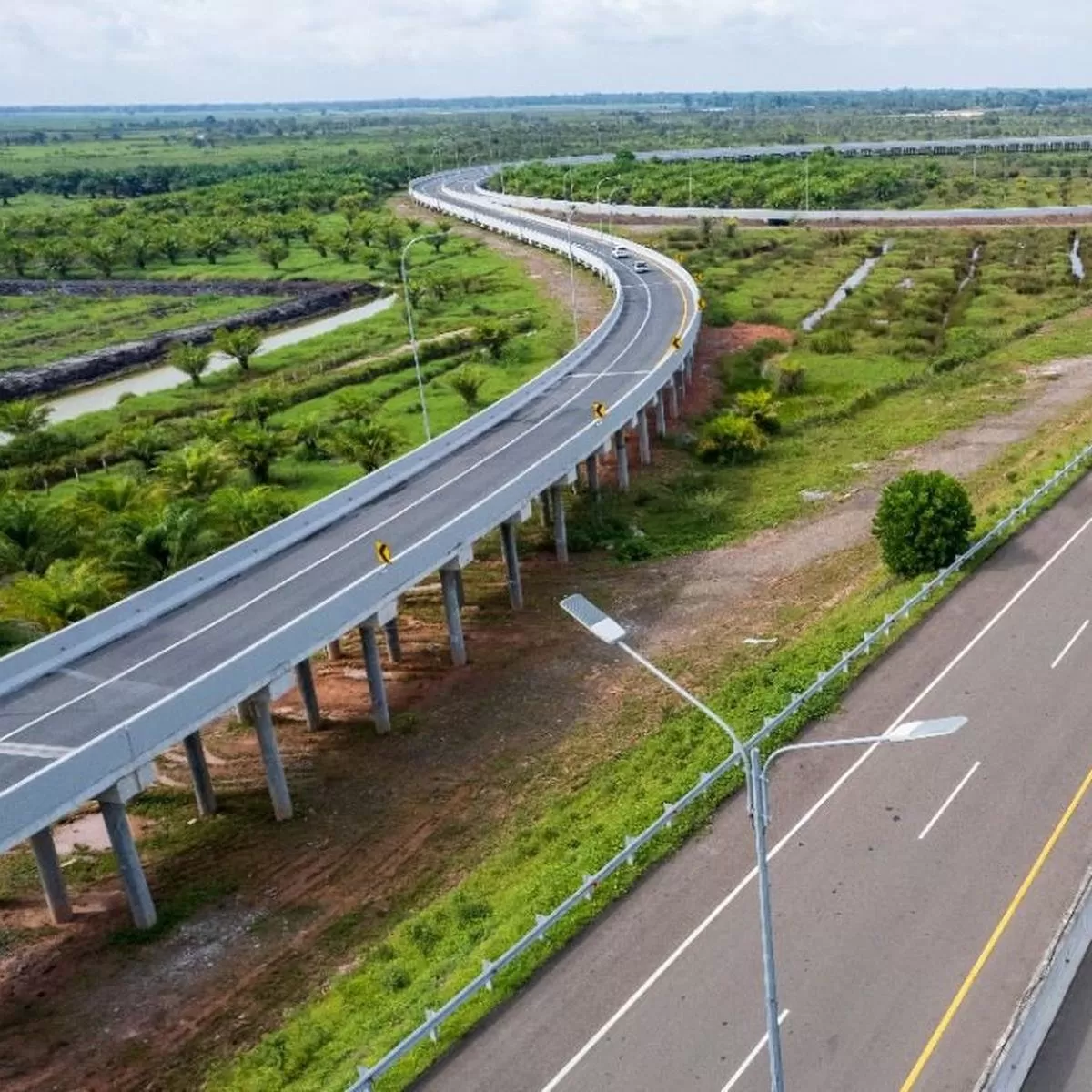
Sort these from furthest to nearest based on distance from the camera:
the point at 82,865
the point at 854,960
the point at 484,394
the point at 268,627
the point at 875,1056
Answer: the point at 484,394
the point at 268,627
the point at 82,865
the point at 854,960
the point at 875,1056

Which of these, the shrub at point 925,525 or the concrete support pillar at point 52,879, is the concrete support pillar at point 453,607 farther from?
Result: the shrub at point 925,525

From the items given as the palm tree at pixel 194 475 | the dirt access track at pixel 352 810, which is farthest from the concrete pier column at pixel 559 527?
the palm tree at pixel 194 475

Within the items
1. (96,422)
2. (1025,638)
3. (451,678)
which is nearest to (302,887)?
(451,678)

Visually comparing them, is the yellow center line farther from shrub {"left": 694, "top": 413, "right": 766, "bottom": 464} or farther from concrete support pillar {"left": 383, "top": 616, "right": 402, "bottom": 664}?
shrub {"left": 694, "top": 413, "right": 766, "bottom": 464}

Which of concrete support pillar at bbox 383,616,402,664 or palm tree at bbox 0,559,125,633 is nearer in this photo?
palm tree at bbox 0,559,125,633

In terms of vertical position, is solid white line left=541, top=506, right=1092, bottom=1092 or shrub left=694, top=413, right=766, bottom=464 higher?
solid white line left=541, top=506, right=1092, bottom=1092

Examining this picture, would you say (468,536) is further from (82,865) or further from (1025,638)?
(1025,638)

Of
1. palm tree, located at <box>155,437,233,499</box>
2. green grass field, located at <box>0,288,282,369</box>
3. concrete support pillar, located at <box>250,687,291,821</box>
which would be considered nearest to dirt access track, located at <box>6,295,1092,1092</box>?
concrete support pillar, located at <box>250,687,291,821</box>
